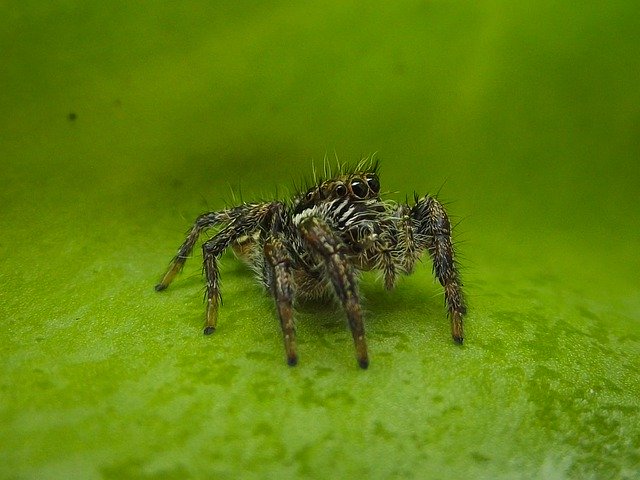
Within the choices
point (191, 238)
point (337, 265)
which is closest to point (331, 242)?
point (337, 265)

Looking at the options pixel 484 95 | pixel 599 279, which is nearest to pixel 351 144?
pixel 484 95

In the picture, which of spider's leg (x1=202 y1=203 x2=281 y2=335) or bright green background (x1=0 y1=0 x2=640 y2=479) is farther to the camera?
spider's leg (x1=202 y1=203 x2=281 y2=335)

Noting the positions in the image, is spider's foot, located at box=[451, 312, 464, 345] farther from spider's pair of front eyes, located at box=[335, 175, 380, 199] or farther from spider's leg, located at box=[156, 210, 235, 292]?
spider's leg, located at box=[156, 210, 235, 292]

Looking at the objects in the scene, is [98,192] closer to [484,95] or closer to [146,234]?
[146,234]

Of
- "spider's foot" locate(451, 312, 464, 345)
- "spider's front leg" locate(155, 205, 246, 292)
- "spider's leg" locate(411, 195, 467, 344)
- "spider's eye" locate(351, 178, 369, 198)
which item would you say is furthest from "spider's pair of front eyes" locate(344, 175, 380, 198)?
"spider's foot" locate(451, 312, 464, 345)

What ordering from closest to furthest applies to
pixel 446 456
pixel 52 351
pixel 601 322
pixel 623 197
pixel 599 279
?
pixel 446 456
pixel 52 351
pixel 601 322
pixel 599 279
pixel 623 197

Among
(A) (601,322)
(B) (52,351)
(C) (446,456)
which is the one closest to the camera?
(C) (446,456)

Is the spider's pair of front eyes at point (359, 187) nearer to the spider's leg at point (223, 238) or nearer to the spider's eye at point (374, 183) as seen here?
the spider's eye at point (374, 183)
